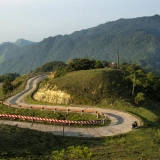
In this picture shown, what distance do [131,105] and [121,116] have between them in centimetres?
467

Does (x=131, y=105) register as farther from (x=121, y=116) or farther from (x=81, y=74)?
(x=81, y=74)

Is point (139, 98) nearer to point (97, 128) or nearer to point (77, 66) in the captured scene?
point (97, 128)

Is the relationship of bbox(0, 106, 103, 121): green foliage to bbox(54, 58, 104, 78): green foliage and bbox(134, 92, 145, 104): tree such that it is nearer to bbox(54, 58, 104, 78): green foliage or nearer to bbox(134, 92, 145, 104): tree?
bbox(134, 92, 145, 104): tree

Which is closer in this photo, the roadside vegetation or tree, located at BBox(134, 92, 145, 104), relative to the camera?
the roadside vegetation

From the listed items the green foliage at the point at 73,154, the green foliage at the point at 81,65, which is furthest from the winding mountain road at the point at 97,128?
the green foliage at the point at 81,65

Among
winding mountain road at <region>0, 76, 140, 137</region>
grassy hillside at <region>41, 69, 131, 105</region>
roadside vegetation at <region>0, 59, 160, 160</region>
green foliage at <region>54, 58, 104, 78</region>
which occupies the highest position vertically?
green foliage at <region>54, 58, 104, 78</region>

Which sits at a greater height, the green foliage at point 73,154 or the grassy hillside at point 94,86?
the grassy hillside at point 94,86

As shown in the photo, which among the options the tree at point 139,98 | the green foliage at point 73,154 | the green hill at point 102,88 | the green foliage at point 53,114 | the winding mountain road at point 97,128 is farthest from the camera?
the green hill at point 102,88

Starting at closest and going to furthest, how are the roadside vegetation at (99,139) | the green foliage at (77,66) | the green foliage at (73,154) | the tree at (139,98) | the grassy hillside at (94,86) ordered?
the green foliage at (73,154) → the roadside vegetation at (99,139) → the tree at (139,98) → the grassy hillside at (94,86) → the green foliage at (77,66)

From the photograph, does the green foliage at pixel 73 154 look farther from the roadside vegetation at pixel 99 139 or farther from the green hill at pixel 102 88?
the green hill at pixel 102 88

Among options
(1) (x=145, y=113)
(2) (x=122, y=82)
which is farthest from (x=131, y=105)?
(2) (x=122, y=82)

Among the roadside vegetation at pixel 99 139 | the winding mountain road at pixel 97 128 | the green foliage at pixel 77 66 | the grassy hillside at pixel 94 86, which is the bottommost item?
the winding mountain road at pixel 97 128

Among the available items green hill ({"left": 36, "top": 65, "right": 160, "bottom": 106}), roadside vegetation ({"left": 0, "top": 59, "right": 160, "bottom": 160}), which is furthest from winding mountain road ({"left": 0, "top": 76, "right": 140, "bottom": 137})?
green hill ({"left": 36, "top": 65, "right": 160, "bottom": 106})

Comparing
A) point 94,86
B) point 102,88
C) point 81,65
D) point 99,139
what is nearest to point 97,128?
point 99,139
